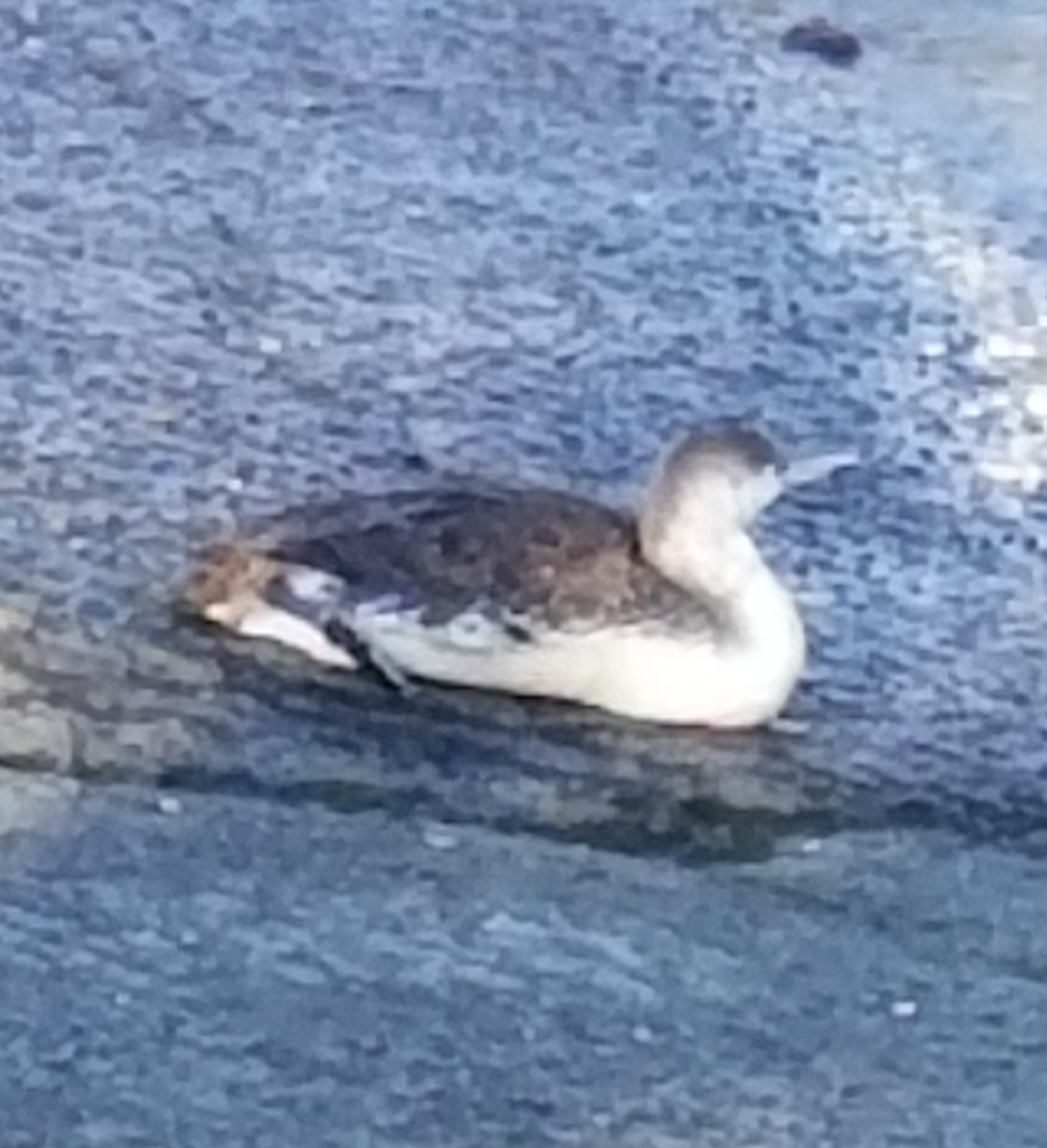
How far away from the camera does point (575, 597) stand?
467 cm

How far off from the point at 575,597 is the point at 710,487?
19 cm

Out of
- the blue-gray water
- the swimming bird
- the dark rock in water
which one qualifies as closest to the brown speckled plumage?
the swimming bird

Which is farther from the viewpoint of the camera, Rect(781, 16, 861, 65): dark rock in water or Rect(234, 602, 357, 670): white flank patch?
Rect(781, 16, 861, 65): dark rock in water

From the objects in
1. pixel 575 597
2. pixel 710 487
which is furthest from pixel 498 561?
pixel 710 487

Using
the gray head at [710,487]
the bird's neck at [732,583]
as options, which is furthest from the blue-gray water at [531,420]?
the gray head at [710,487]

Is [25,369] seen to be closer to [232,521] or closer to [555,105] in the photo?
[232,521]

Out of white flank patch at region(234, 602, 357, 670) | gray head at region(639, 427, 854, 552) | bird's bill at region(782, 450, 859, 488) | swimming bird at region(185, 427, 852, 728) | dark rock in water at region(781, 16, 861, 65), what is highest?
dark rock in water at region(781, 16, 861, 65)

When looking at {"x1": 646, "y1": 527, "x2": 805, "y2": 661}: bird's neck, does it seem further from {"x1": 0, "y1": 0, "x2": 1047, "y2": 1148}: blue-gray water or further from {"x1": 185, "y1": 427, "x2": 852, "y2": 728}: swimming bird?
{"x1": 0, "y1": 0, "x2": 1047, "y2": 1148}: blue-gray water

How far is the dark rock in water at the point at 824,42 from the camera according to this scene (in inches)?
240

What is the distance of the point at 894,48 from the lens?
6.13m

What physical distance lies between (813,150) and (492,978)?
1.93 metres

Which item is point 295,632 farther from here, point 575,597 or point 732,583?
point 732,583


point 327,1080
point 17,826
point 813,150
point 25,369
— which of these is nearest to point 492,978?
point 327,1080

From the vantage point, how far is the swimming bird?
4.68 metres
